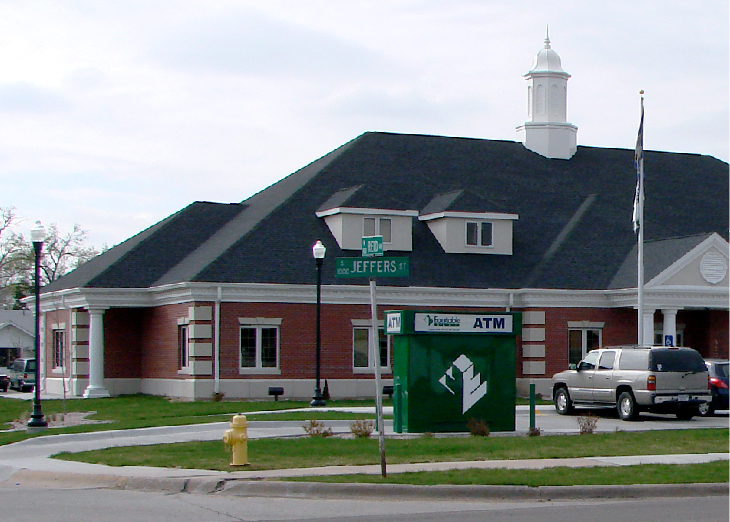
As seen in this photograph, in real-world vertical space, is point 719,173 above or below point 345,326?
above

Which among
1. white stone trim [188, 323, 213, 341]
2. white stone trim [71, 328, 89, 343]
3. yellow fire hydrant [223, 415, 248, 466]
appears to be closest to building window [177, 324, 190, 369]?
white stone trim [188, 323, 213, 341]

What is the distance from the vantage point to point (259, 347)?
112 feet

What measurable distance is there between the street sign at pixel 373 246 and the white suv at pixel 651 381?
12.6 metres

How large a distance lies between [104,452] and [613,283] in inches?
875

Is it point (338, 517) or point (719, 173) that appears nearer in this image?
point (338, 517)

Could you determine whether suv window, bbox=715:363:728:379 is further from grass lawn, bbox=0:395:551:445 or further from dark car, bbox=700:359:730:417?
grass lawn, bbox=0:395:551:445

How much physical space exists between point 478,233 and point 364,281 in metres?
5.41

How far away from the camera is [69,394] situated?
1460 inches

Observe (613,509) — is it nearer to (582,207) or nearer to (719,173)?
(582,207)

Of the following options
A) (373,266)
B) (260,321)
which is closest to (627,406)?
(260,321)

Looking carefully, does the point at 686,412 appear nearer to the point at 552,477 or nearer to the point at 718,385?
the point at 718,385

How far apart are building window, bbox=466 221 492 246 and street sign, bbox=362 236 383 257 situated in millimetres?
23238

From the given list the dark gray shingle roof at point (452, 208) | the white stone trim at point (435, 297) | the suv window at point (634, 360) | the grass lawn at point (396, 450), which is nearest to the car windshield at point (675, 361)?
Result: the suv window at point (634, 360)

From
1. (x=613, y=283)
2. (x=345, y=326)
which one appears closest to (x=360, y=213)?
(x=345, y=326)
